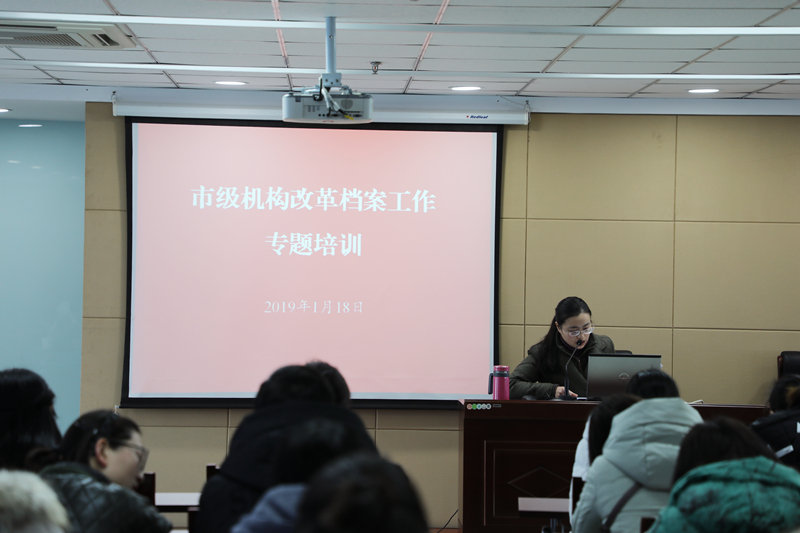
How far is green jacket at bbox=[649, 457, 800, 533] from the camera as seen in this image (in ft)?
4.60

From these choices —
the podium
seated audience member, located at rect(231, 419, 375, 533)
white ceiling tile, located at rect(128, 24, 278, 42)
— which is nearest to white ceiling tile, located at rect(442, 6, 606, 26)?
white ceiling tile, located at rect(128, 24, 278, 42)

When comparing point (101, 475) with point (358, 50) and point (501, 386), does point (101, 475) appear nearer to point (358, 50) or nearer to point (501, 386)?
point (501, 386)

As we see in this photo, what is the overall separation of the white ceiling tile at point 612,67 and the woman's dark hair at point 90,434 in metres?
3.34

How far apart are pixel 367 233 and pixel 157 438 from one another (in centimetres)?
213

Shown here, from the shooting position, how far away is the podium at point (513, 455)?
12.3 feet

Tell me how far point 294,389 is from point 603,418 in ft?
3.72

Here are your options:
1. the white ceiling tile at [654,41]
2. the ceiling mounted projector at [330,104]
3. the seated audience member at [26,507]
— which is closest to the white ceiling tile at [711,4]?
the white ceiling tile at [654,41]

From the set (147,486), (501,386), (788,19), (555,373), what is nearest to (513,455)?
(501,386)

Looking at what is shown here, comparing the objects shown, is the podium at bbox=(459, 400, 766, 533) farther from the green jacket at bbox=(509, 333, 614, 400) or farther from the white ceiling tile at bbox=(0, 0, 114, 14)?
the white ceiling tile at bbox=(0, 0, 114, 14)

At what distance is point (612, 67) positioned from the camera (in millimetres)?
4309

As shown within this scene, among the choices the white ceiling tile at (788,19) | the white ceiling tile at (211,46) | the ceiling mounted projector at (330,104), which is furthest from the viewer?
the white ceiling tile at (211,46)

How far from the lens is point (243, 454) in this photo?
1592mm

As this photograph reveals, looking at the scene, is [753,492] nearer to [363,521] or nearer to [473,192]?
[363,521]

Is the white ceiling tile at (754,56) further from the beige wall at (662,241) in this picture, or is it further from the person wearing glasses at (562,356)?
the person wearing glasses at (562,356)
